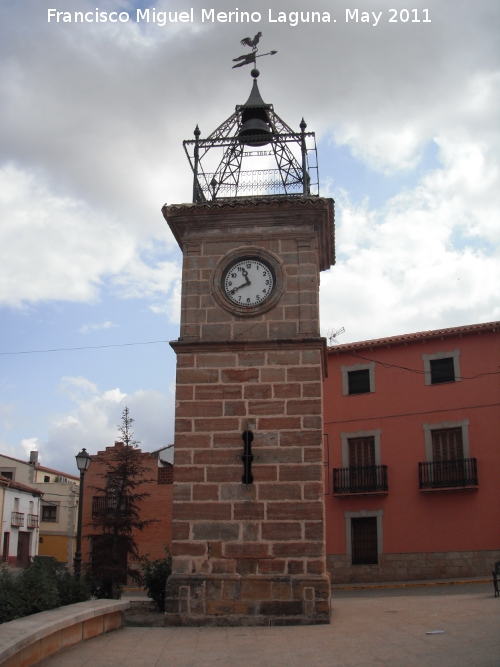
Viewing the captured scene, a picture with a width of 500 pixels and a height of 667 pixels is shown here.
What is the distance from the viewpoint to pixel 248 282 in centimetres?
1118

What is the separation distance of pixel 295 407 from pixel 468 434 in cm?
1256

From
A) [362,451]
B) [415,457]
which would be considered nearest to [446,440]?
[415,457]

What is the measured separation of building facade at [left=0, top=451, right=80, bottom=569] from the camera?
1746 inches

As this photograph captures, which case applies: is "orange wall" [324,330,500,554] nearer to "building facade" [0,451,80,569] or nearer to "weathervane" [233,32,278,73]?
"weathervane" [233,32,278,73]

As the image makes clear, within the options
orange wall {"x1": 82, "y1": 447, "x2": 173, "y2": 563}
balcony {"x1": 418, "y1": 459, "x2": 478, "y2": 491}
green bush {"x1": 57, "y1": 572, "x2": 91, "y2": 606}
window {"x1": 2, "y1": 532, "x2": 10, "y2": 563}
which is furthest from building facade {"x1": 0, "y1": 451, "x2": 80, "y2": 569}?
green bush {"x1": 57, "y1": 572, "x2": 91, "y2": 606}

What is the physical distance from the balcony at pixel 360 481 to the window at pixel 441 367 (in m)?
3.21

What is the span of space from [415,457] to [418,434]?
2.35ft

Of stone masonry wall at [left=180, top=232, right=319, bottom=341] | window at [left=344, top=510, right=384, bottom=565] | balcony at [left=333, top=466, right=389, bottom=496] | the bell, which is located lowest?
window at [left=344, top=510, right=384, bottom=565]

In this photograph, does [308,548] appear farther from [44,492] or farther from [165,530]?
[44,492]

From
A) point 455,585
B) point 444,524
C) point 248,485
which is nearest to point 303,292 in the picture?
A: point 248,485

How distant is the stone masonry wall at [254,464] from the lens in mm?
9953

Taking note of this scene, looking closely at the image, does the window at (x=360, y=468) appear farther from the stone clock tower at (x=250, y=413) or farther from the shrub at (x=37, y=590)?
the shrub at (x=37, y=590)

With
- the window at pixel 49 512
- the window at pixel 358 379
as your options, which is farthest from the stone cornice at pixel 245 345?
the window at pixel 49 512

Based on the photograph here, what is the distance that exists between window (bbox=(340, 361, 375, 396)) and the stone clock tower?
12.3 metres
